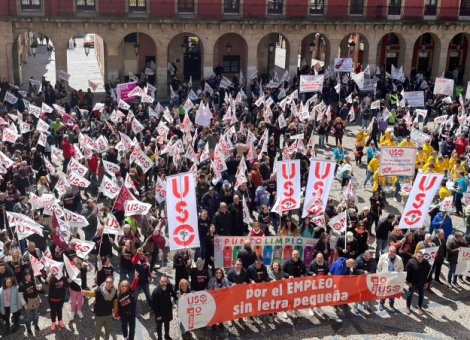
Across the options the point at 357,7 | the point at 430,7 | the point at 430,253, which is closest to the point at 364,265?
the point at 430,253

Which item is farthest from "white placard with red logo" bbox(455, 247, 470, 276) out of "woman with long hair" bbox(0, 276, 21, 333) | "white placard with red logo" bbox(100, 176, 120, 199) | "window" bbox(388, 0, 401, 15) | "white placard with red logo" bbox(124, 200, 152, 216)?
"window" bbox(388, 0, 401, 15)

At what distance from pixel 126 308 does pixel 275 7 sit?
29140 millimetres

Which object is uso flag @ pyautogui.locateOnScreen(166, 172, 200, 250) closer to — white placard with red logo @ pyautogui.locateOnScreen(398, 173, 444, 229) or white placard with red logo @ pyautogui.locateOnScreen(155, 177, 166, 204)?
white placard with red logo @ pyautogui.locateOnScreen(155, 177, 166, 204)

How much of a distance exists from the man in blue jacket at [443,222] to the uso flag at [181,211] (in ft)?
22.8

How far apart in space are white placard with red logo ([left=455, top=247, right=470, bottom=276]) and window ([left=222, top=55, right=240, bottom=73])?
29186 mm

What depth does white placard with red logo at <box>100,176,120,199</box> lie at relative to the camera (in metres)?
15.7

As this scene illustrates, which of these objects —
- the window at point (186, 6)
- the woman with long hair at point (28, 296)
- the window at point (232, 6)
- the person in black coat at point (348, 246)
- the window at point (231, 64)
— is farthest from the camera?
the window at point (231, 64)

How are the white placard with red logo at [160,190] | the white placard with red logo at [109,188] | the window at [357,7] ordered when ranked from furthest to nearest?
1. the window at [357,7]
2. the white placard with red logo at [160,190]
3. the white placard with red logo at [109,188]

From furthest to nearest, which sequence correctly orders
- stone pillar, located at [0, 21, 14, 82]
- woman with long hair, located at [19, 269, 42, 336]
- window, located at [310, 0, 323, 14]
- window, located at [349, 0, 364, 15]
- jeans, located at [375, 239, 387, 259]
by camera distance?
window, located at [349, 0, 364, 15] → window, located at [310, 0, 323, 14] → stone pillar, located at [0, 21, 14, 82] → jeans, located at [375, 239, 387, 259] → woman with long hair, located at [19, 269, 42, 336]

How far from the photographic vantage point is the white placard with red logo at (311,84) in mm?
29469

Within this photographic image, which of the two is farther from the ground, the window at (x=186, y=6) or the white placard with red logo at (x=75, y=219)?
the window at (x=186, y=6)

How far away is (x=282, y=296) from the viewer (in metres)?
12.6

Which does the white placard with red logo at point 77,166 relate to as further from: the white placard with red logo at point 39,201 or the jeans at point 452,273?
the jeans at point 452,273

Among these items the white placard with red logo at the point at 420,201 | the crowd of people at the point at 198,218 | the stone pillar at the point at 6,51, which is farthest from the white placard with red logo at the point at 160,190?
the stone pillar at the point at 6,51
